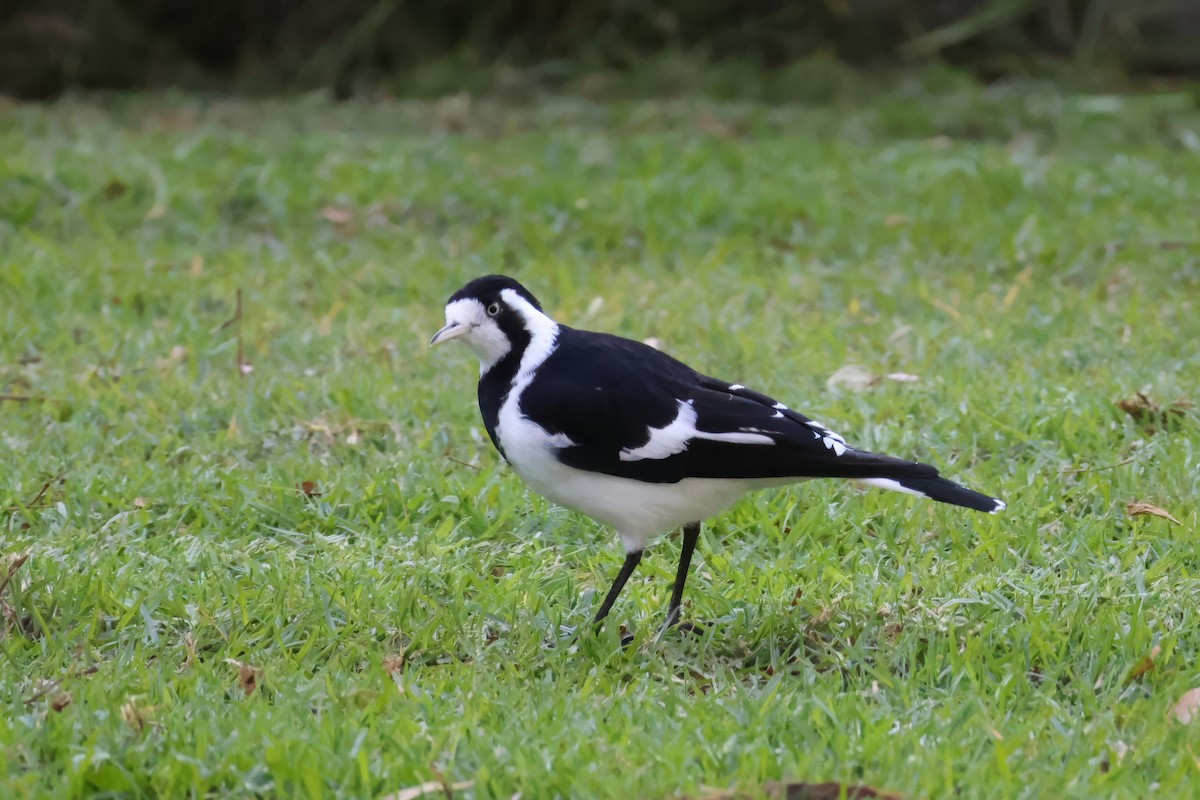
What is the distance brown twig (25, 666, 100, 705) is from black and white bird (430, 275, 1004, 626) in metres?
1.00

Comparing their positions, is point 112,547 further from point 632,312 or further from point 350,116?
point 350,116

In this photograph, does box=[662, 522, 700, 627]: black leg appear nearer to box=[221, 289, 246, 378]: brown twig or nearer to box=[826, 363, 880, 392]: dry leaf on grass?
box=[826, 363, 880, 392]: dry leaf on grass

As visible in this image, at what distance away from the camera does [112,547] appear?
13.1 feet

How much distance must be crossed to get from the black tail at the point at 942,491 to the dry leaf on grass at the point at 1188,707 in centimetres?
52

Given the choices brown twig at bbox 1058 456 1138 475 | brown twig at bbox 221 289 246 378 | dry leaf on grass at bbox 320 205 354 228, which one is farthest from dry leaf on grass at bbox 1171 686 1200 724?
dry leaf on grass at bbox 320 205 354 228

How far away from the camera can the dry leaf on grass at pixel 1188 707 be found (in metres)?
3.02

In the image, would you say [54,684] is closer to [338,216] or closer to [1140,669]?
[1140,669]

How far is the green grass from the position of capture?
2.94m

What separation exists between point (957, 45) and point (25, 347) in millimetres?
7656

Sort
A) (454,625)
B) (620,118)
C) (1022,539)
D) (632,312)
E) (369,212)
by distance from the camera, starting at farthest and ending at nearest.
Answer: (620,118)
(369,212)
(632,312)
(1022,539)
(454,625)

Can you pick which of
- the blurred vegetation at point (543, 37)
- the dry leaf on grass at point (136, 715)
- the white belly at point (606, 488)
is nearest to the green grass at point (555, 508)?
the dry leaf on grass at point (136, 715)

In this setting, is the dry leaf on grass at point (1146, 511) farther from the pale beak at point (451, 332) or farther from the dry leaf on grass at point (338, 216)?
the dry leaf on grass at point (338, 216)

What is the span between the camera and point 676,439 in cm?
339

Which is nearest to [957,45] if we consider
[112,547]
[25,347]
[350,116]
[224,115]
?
[350,116]
